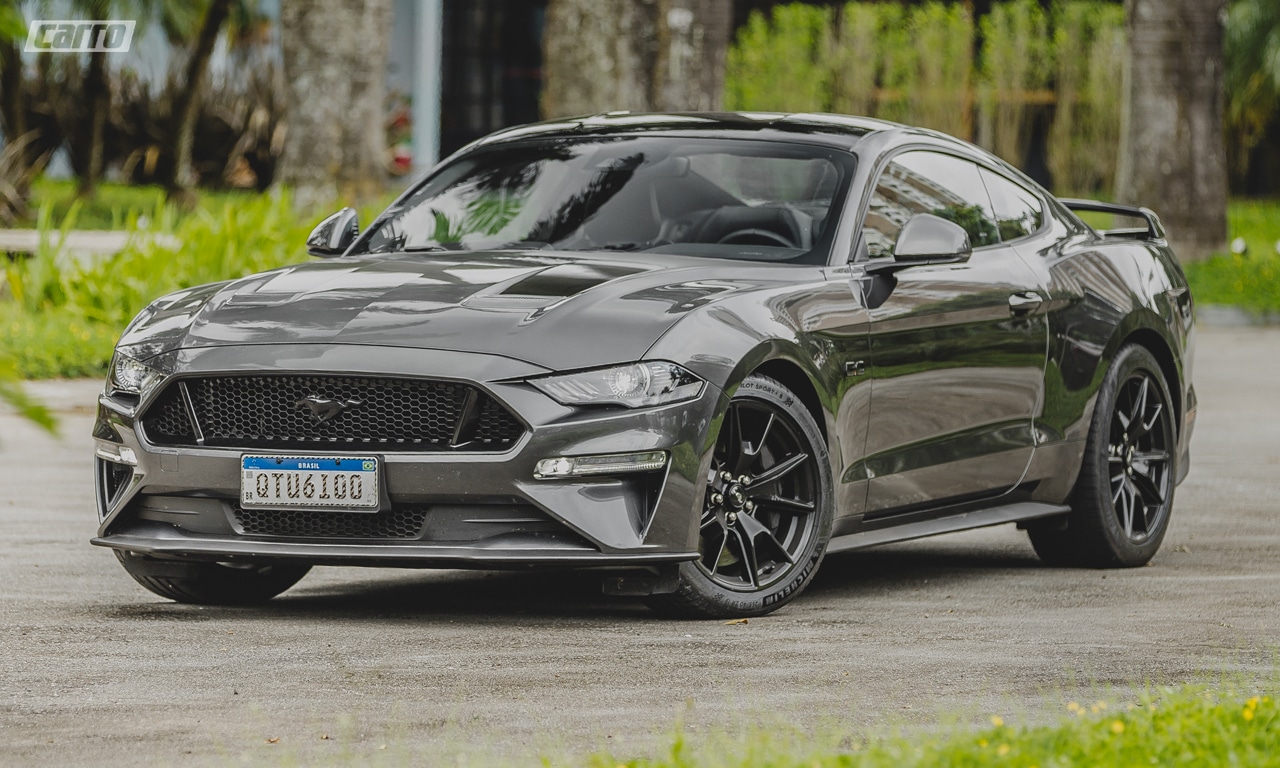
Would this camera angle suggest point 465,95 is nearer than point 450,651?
No

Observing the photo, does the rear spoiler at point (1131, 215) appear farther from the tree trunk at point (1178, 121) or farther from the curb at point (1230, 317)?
→ the tree trunk at point (1178, 121)

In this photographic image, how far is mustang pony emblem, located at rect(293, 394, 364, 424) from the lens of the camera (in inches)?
235

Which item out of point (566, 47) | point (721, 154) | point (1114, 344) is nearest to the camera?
point (721, 154)

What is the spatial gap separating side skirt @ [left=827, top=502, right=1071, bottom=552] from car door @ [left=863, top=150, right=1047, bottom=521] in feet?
0.22

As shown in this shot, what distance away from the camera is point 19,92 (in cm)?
2520

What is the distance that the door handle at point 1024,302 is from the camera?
7500 mm

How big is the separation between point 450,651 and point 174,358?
1.21m

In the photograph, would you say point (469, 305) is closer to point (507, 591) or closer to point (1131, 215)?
point (507, 591)

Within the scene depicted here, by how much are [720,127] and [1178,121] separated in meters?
13.9

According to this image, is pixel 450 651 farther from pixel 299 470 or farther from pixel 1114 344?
pixel 1114 344

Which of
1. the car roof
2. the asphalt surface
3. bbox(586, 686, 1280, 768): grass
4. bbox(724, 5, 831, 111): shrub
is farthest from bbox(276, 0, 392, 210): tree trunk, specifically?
bbox(586, 686, 1280, 768): grass

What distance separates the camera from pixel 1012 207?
8047mm

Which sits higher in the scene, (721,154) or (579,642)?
(721,154)

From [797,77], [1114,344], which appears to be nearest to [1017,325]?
[1114,344]
